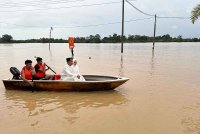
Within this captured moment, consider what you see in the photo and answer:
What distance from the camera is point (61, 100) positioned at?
884cm

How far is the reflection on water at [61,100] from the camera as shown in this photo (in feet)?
25.9

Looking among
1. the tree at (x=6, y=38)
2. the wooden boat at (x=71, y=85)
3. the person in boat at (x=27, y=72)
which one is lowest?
the wooden boat at (x=71, y=85)

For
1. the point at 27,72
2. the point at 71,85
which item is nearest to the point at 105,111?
the point at 71,85

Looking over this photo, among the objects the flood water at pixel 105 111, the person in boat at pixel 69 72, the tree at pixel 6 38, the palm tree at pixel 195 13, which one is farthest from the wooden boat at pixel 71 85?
the tree at pixel 6 38

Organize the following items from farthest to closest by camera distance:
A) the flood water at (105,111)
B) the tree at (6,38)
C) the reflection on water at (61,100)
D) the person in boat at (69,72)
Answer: the tree at (6,38), the person in boat at (69,72), the reflection on water at (61,100), the flood water at (105,111)

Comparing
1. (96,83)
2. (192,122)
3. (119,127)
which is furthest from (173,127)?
(96,83)

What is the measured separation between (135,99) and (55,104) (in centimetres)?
273

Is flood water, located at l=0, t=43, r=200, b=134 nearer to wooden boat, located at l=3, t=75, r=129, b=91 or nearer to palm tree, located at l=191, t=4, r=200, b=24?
wooden boat, located at l=3, t=75, r=129, b=91

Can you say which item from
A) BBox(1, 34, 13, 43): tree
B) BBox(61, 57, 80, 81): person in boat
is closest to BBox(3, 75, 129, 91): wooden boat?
BBox(61, 57, 80, 81): person in boat

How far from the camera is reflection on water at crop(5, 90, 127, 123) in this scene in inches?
311

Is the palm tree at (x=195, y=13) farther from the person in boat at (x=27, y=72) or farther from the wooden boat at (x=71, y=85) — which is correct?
the person in boat at (x=27, y=72)

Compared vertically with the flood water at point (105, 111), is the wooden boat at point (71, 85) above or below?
above

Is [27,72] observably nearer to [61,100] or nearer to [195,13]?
[61,100]

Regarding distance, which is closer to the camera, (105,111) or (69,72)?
(105,111)
